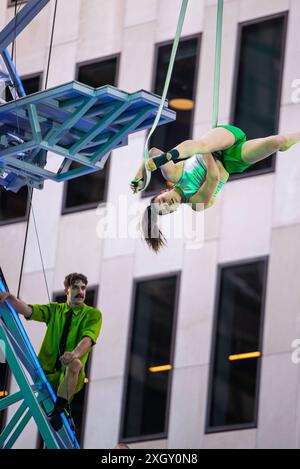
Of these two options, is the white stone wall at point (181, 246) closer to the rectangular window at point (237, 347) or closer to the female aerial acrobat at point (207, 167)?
the rectangular window at point (237, 347)

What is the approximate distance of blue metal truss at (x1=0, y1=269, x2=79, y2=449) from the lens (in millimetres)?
20297

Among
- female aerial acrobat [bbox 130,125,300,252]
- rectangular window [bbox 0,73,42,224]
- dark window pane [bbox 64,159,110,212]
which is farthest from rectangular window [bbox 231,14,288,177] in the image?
female aerial acrobat [bbox 130,125,300,252]

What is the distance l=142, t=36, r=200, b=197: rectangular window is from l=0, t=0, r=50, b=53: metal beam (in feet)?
20.1

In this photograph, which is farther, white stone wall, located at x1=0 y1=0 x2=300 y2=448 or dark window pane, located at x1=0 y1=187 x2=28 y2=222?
dark window pane, located at x1=0 y1=187 x2=28 y2=222

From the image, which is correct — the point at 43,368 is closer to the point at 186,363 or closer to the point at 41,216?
the point at 186,363

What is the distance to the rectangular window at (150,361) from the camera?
26.1 m

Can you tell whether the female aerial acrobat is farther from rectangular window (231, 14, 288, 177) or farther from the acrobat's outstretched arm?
rectangular window (231, 14, 288, 177)

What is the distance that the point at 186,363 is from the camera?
25938mm

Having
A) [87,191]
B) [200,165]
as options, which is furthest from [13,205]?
[200,165]

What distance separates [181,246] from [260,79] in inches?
107

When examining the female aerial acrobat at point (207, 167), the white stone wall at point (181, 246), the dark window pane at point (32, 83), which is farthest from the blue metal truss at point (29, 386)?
the dark window pane at point (32, 83)

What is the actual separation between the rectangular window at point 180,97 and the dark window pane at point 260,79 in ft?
2.70

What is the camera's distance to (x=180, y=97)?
27234 mm

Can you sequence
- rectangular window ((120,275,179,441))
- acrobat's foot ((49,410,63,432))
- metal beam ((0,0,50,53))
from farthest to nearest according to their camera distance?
1. rectangular window ((120,275,179,441))
2. metal beam ((0,0,50,53))
3. acrobat's foot ((49,410,63,432))
